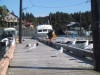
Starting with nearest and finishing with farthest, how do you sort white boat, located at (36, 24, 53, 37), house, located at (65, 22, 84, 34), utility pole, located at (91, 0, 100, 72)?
utility pole, located at (91, 0, 100, 72) < white boat, located at (36, 24, 53, 37) < house, located at (65, 22, 84, 34)

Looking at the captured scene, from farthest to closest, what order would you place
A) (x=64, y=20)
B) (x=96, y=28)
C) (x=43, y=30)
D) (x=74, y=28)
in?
(x=64, y=20) < (x=74, y=28) < (x=43, y=30) < (x=96, y=28)

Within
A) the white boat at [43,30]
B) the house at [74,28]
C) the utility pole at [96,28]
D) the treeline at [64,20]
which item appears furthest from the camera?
the treeline at [64,20]

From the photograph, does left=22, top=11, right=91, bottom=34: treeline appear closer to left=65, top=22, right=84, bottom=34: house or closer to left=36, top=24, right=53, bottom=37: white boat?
left=65, top=22, right=84, bottom=34: house

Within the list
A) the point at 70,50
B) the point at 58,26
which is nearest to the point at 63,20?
the point at 58,26

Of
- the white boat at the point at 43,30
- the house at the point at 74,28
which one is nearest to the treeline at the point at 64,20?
the house at the point at 74,28

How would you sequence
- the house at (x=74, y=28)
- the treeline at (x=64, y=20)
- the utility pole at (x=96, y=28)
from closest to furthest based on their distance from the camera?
the utility pole at (x=96, y=28) < the house at (x=74, y=28) < the treeline at (x=64, y=20)

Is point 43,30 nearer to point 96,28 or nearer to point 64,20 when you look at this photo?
point 64,20

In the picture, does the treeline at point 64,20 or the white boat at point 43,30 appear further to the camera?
the treeline at point 64,20

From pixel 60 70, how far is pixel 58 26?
110038mm

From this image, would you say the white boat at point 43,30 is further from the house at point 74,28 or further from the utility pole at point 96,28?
the utility pole at point 96,28

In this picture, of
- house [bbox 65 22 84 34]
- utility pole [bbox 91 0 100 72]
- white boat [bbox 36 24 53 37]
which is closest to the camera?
utility pole [bbox 91 0 100 72]

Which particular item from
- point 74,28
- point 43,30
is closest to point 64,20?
point 74,28

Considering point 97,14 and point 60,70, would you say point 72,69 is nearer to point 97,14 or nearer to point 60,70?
point 60,70

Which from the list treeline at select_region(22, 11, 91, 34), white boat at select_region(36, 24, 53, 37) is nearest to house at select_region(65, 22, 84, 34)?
treeline at select_region(22, 11, 91, 34)
